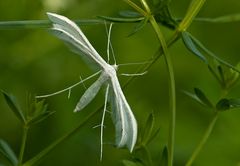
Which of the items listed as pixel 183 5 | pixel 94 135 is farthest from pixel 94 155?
pixel 183 5

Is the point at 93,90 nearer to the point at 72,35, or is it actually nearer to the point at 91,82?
the point at 72,35

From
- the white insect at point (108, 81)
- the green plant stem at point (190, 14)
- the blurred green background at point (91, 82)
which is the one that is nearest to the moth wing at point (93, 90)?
the white insect at point (108, 81)

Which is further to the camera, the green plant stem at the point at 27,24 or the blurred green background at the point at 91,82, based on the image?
the blurred green background at the point at 91,82

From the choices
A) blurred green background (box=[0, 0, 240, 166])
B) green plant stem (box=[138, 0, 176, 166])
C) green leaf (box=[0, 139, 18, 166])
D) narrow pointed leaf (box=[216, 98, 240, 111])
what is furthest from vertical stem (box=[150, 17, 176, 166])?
blurred green background (box=[0, 0, 240, 166])

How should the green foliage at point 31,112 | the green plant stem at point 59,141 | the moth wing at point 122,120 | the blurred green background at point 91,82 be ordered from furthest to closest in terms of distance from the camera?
Result: the blurred green background at point 91,82 < the green foliage at point 31,112 < the green plant stem at point 59,141 < the moth wing at point 122,120

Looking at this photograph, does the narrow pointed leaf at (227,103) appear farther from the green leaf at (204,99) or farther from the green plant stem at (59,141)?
the green plant stem at (59,141)

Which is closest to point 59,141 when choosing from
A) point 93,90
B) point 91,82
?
point 93,90

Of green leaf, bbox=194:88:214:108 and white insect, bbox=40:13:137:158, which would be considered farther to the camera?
green leaf, bbox=194:88:214:108

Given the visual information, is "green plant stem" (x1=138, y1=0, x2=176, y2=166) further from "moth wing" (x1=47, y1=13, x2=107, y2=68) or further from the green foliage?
the green foliage
